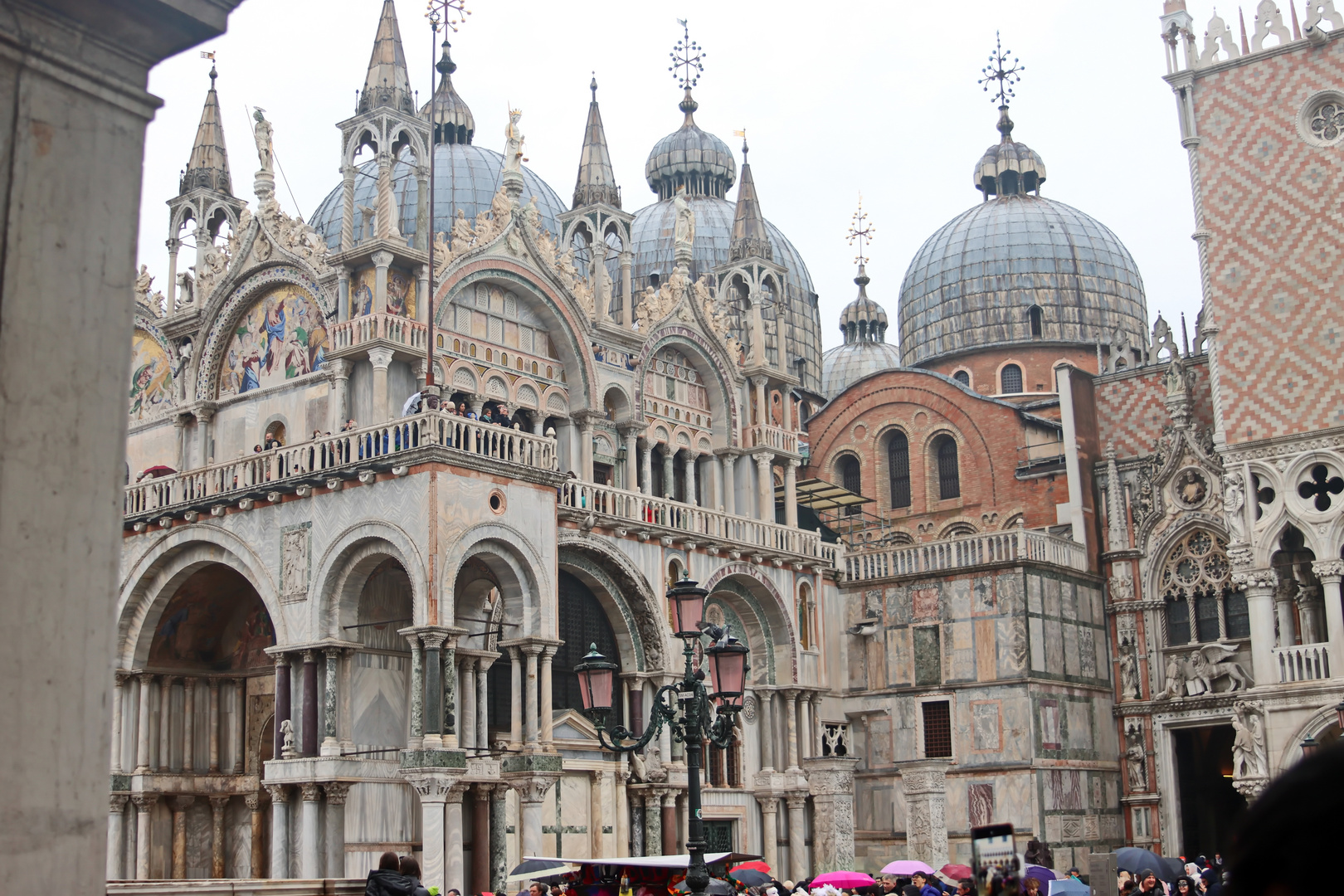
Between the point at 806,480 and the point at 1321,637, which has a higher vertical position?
the point at 806,480

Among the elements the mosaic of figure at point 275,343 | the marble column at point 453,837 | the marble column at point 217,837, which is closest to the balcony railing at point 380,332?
the mosaic of figure at point 275,343

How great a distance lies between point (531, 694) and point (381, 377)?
581cm

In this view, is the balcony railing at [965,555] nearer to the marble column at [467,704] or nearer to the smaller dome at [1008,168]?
the marble column at [467,704]

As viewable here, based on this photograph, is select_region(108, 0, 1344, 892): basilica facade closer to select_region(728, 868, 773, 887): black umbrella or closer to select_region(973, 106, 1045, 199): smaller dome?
select_region(728, 868, 773, 887): black umbrella

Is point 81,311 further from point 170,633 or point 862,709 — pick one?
point 862,709

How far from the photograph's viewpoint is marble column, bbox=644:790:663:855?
1045 inches

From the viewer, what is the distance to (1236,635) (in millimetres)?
30828

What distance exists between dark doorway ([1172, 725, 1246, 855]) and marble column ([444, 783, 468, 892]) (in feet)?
53.2

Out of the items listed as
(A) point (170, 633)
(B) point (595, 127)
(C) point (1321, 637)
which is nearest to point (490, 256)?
(B) point (595, 127)

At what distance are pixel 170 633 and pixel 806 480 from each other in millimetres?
16665

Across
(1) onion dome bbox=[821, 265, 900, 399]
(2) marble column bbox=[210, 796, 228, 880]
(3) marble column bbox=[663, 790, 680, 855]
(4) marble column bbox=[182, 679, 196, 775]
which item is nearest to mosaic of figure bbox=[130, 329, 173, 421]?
(4) marble column bbox=[182, 679, 196, 775]

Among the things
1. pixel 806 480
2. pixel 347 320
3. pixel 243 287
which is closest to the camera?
pixel 347 320

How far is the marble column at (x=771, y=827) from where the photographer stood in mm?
28516

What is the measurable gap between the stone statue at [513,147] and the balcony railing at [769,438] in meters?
7.76
